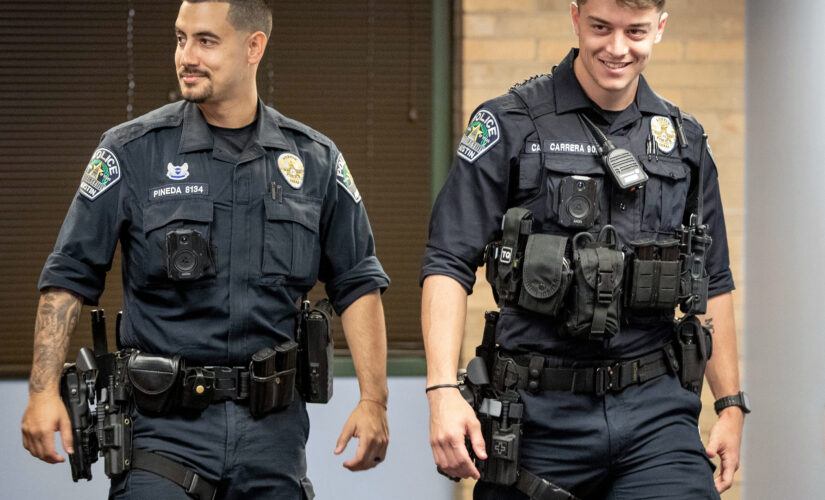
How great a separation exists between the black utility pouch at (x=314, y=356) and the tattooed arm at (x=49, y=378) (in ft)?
1.85

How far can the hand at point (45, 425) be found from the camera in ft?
7.60

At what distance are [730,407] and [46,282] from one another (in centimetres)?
171

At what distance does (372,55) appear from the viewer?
4.06m

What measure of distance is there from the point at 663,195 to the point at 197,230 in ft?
3.66

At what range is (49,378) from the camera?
7.70 ft

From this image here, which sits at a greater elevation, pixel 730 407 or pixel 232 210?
pixel 232 210

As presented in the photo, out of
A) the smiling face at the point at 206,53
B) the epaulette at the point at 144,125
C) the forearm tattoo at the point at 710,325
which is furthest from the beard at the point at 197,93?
the forearm tattoo at the point at 710,325

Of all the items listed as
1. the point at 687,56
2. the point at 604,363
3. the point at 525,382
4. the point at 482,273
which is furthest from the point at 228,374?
the point at 687,56

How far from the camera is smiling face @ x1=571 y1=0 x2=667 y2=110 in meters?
2.23

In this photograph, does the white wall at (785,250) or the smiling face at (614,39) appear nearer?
the smiling face at (614,39)

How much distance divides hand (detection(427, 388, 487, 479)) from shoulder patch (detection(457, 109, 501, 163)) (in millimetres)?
556

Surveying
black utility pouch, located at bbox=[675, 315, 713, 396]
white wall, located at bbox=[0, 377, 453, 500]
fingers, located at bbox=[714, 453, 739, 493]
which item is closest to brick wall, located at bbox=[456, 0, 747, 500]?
white wall, located at bbox=[0, 377, 453, 500]

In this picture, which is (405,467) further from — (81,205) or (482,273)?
(81,205)

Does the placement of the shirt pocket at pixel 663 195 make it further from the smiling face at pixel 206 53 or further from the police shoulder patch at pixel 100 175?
the police shoulder patch at pixel 100 175
